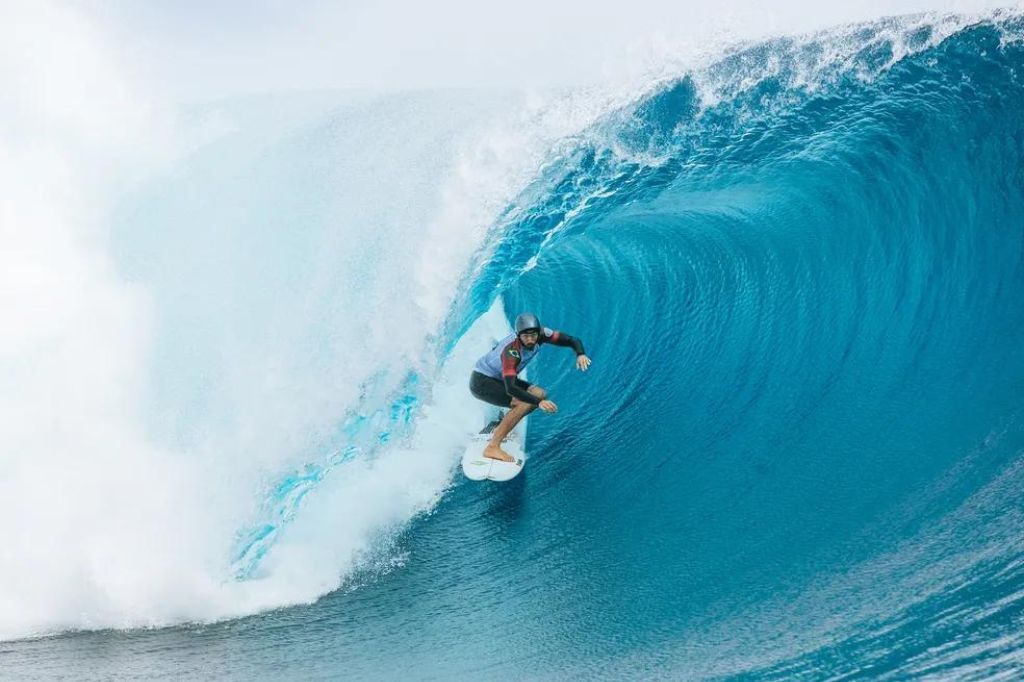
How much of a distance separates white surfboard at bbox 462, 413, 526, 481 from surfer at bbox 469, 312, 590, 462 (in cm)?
6

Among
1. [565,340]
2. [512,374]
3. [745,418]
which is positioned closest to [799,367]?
[745,418]

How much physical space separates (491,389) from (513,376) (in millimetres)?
460

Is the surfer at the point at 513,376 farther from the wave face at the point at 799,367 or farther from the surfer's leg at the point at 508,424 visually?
the wave face at the point at 799,367

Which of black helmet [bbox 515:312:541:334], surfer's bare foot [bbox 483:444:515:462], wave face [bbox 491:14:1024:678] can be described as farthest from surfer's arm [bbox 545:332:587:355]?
surfer's bare foot [bbox 483:444:515:462]

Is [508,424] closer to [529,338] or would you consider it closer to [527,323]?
[529,338]

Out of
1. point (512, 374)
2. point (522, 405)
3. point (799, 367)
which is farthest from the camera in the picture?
point (799, 367)

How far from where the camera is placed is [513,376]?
6.49 m

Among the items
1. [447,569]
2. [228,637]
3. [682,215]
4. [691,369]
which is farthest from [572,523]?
[682,215]

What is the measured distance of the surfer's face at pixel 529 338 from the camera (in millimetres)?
6418

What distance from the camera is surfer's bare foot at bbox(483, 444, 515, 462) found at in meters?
6.82

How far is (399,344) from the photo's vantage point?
7.37 metres

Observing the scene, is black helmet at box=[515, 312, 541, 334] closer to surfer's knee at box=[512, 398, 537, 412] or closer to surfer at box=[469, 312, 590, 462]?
surfer at box=[469, 312, 590, 462]

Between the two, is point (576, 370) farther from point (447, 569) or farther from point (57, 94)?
point (57, 94)

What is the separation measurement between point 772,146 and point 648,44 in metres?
2.01
